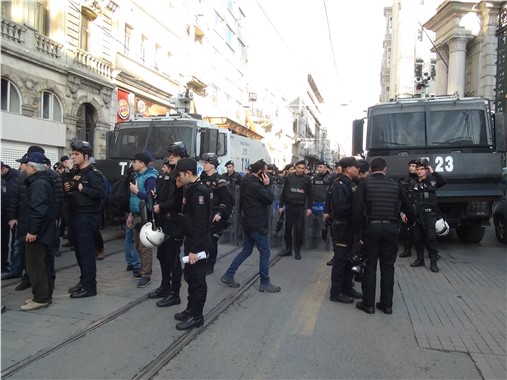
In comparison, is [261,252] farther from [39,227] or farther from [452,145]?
[452,145]

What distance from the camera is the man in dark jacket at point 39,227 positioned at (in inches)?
195

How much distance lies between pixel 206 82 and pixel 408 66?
14.5 m

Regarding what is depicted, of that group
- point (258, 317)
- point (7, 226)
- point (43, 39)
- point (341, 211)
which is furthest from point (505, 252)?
point (43, 39)

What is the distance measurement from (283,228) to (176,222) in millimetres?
4682

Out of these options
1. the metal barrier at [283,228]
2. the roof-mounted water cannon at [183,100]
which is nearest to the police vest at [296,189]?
the metal barrier at [283,228]

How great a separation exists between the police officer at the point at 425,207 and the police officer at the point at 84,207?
5.40 meters

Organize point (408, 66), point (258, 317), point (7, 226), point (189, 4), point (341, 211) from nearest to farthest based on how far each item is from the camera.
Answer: point (258, 317)
point (341, 211)
point (7, 226)
point (189, 4)
point (408, 66)

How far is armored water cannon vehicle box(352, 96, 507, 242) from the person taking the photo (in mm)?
8727

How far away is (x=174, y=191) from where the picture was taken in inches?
203

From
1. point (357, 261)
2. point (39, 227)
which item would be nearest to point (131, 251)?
point (39, 227)

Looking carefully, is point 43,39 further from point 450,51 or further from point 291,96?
point 291,96

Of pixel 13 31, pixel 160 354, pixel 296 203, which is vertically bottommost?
pixel 160 354

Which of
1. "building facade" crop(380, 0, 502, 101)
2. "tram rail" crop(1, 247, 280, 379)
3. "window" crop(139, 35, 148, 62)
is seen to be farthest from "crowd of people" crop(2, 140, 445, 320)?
"window" crop(139, 35, 148, 62)

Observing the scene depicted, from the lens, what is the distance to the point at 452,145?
930 cm
